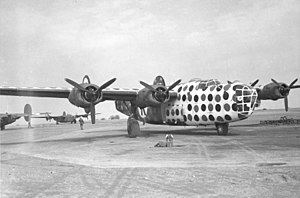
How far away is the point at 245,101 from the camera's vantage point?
741 inches

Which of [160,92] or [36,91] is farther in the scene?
[160,92]

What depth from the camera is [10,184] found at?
7559mm

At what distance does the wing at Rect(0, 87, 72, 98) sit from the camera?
18953mm

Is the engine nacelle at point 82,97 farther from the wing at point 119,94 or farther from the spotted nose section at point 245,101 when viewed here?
the spotted nose section at point 245,101

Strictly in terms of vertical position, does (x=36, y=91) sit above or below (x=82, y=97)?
above

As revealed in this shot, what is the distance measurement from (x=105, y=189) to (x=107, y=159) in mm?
4623

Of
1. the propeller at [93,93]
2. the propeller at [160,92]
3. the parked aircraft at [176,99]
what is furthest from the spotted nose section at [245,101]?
the propeller at [93,93]

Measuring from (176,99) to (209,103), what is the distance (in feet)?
10.4

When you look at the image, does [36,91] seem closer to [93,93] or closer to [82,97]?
[82,97]

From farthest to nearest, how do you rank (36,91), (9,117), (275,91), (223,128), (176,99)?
(9,117), (275,91), (176,99), (223,128), (36,91)

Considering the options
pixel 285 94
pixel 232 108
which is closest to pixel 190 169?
pixel 232 108

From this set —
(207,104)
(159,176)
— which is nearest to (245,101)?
(207,104)

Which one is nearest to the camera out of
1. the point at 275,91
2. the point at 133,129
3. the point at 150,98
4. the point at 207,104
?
the point at 207,104

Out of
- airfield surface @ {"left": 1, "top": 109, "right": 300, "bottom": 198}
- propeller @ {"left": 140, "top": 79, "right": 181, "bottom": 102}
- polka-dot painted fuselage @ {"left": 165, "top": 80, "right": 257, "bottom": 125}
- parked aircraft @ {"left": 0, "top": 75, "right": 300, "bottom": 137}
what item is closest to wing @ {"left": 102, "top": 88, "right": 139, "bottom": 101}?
parked aircraft @ {"left": 0, "top": 75, "right": 300, "bottom": 137}
